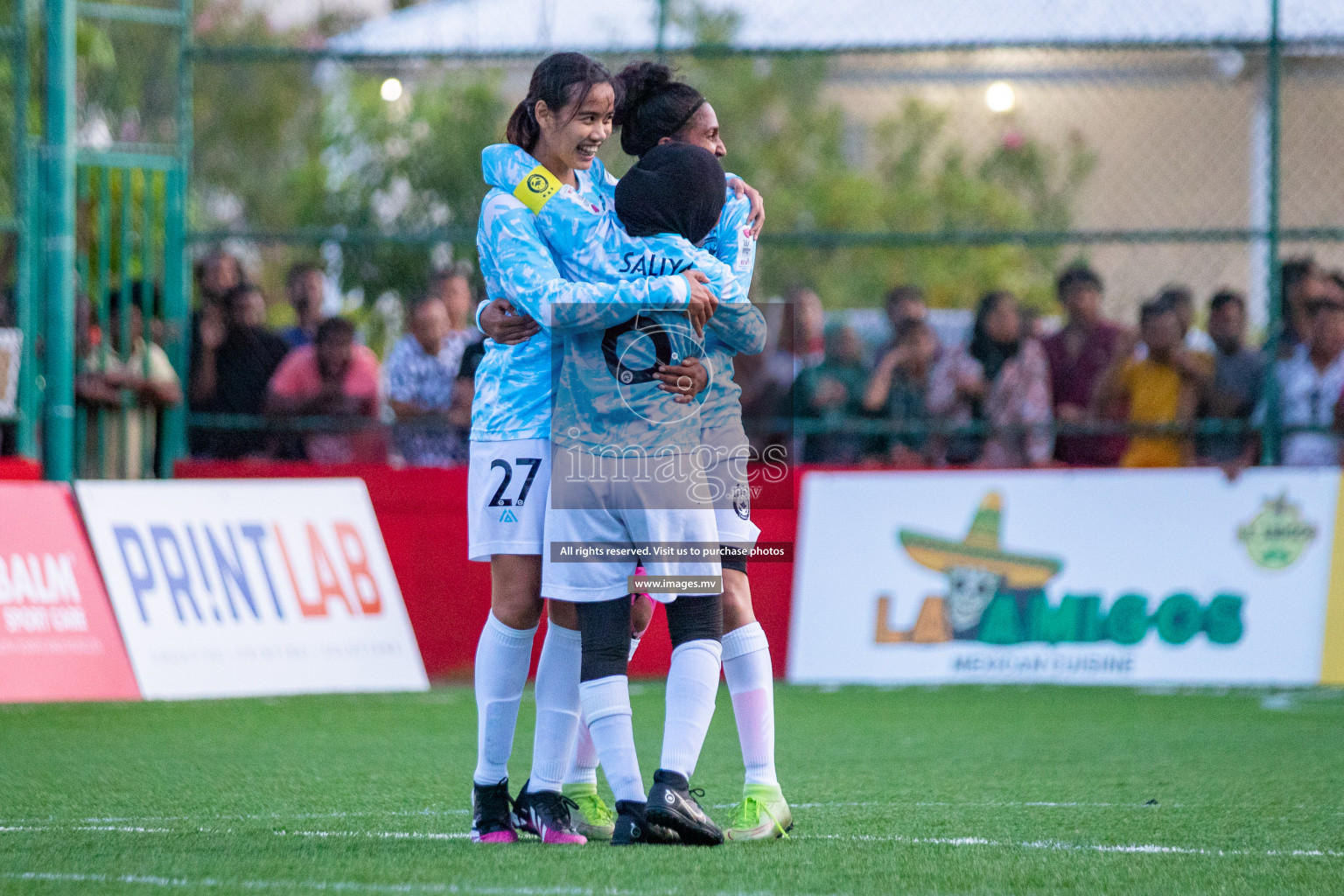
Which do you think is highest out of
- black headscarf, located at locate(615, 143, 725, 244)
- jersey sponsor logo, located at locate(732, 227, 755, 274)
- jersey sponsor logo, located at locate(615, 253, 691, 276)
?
black headscarf, located at locate(615, 143, 725, 244)

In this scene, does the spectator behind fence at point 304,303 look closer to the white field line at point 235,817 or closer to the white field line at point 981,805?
the white field line at point 235,817

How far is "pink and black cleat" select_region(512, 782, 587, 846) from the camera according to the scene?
429 centimetres

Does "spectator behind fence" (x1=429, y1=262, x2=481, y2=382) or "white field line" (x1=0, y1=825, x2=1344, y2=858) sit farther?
"spectator behind fence" (x1=429, y1=262, x2=481, y2=382)

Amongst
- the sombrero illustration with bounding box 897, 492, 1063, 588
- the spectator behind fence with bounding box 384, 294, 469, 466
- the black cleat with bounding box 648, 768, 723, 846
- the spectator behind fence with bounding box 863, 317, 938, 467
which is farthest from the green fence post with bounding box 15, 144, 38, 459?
the black cleat with bounding box 648, 768, 723, 846

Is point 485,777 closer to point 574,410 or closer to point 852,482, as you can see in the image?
point 574,410

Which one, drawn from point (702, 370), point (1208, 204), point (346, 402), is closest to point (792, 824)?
point (702, 370)

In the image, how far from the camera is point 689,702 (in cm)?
422

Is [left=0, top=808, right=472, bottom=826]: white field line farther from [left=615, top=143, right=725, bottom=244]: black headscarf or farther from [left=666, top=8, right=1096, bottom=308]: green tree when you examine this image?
[left=666, top=8, right=1096, bottom=308]: green tree

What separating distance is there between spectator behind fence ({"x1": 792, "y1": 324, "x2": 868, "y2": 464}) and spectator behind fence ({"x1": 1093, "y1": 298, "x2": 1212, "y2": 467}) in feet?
4.35

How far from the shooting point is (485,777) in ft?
14.4

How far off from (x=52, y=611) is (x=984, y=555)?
450cm

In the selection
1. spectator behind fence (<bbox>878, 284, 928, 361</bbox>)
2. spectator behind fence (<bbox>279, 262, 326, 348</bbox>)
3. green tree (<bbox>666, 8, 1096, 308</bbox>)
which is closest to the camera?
spectator behind fence (<bbox>878, 284, 928, 361</bbox>)

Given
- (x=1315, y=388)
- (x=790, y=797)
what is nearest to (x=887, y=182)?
(x=1315, y=388)

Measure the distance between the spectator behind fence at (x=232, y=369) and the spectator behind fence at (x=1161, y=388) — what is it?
4609mm
